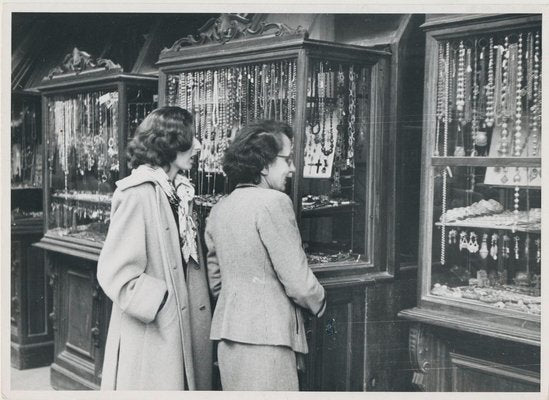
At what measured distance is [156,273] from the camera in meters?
2.50

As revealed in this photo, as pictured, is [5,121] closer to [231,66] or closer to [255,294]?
[231,66]

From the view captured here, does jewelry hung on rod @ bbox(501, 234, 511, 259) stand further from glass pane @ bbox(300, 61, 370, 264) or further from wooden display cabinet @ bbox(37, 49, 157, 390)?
wooden display cabinet @ bbox(37, 49, 157, 390)

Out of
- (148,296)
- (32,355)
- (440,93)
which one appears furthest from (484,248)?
(32,355)

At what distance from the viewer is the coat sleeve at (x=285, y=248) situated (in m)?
2.31

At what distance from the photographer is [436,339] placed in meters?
2.90

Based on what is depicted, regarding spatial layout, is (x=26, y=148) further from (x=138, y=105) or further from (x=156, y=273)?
(x=156, y=273)

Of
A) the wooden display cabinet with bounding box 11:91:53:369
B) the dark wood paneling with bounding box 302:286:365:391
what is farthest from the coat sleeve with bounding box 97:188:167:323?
the wooden display cabinet with bounding box 11:91:53:369

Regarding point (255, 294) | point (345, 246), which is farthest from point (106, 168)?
point (255, 294)

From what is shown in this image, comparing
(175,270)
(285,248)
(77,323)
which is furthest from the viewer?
(77,323)

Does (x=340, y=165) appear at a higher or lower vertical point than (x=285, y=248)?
higher

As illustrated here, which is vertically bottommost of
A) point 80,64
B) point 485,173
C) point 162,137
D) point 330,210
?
point 330,210

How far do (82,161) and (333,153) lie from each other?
1798 mm

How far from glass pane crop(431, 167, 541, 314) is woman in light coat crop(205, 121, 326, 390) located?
2.37 feet

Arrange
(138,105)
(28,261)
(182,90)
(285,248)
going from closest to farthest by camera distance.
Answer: (285,248), (182,90), (138,105), (28,261)
